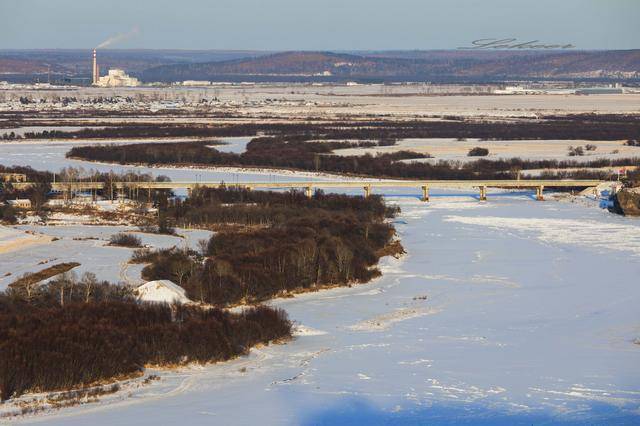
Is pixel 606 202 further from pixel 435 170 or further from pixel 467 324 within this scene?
pixel 467 324

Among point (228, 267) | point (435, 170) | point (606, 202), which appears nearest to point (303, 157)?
point (435, 170)

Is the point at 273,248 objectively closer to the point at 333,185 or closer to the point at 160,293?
the point at 160,293

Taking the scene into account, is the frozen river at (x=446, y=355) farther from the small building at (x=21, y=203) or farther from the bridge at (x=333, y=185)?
the small building at (x=21, y=203)

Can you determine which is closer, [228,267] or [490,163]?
[228,267]

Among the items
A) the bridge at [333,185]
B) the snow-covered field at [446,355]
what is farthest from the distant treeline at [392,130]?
the snow-covered field at [446,355]

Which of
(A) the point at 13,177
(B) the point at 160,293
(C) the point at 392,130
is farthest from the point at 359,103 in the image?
(B) the point at 160,293

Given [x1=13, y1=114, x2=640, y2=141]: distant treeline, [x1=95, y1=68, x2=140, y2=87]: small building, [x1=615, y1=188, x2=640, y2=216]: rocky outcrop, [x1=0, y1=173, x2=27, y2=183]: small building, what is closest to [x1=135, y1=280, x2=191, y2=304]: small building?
[x1=615, y1=188, x2=640, y2=216]: rocky outcrop

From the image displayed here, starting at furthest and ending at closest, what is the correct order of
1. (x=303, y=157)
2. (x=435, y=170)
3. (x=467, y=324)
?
(x=303, y=157)
(x=435, y=170)
(x=467, y=324)
